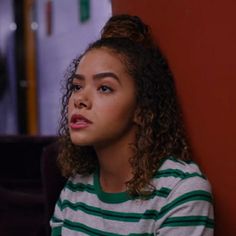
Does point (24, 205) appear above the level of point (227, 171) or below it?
below

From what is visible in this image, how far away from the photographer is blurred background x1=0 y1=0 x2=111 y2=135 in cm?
320

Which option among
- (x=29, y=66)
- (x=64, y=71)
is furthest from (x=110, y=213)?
(x=29, y=66)

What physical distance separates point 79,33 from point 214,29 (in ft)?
6.47

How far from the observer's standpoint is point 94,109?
3.17 ft

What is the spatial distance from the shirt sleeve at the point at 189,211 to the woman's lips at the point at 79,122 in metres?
0.23

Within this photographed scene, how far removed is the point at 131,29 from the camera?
1081 millimetres

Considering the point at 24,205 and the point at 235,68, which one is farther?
the point at 24,205

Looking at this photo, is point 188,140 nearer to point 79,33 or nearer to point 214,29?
point 214,29

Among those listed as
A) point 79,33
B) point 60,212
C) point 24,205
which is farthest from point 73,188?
point 79,33

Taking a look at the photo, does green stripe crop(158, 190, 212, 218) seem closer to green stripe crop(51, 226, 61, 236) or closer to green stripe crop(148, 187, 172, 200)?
green stripe crop(148, 187, 172, 200)

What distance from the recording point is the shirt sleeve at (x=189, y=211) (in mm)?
896

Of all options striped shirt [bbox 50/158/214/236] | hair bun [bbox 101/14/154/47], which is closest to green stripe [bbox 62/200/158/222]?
striped shirt [bbox 50/158/214/236]

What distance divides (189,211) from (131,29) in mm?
446

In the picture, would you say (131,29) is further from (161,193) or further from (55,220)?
(55,220)
